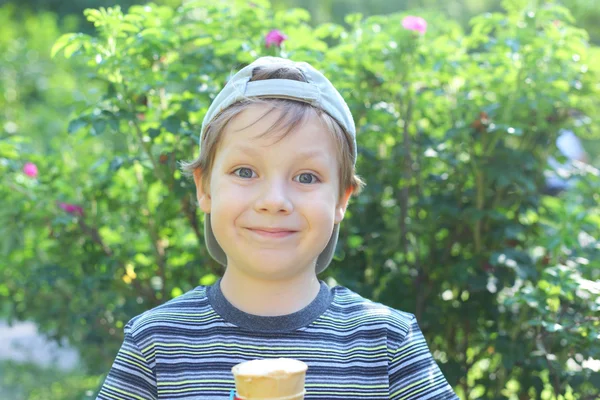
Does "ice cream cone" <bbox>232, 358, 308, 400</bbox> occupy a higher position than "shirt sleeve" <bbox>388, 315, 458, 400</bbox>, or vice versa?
"ice cream cone" <bbox>232, 358, 308, 400</bbox>

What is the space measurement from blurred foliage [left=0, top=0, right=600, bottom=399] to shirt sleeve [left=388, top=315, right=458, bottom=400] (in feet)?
3.03

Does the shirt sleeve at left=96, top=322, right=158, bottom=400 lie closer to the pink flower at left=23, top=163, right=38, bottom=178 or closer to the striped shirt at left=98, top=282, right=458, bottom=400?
the striped shirt at left=98, top=282, right=458, bottom=400

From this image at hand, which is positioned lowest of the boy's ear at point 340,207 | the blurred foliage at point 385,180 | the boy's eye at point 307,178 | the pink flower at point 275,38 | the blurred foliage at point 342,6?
the blurred foliage at point 342,6

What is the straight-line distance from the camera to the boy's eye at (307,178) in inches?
64.9

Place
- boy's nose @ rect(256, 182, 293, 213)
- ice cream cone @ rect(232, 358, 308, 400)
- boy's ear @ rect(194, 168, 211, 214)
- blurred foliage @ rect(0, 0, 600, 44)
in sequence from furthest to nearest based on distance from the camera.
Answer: blurred foliage @ rect(0, 0, 600, 44), boy's ear @ rect(194, 168, 211, 214), boy's nose @ rect(256, 182, 293, 213), ice cream cone @ rect(232, 358, 308, 400)

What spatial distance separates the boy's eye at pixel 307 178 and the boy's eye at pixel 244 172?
0.33ft

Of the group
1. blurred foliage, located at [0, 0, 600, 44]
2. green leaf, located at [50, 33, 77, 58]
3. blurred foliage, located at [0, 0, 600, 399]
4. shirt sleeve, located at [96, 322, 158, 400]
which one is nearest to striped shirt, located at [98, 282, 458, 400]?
shirt sleeve, located at [96, 322, 158, 400]

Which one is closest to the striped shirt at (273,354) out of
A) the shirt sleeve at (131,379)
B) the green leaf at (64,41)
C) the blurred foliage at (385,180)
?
the shirt sleeve at (131,379)

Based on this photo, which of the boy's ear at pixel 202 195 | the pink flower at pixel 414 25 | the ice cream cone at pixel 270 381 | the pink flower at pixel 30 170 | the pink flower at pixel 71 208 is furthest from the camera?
the pink flower at pixel 30 170

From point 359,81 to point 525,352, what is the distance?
1.10m

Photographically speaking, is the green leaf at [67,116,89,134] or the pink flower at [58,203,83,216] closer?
the green leaf at [67,116,89,134]

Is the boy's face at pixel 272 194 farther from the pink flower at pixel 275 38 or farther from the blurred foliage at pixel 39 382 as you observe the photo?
the blurred foliage at pixel 39 382

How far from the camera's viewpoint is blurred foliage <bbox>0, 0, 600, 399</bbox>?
2.63 metres

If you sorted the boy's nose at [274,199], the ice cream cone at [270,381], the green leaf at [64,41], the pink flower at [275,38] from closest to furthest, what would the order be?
the ice cream cone at [270,381] < the boy's nose at [274,199] < the green leaf at [64,41] < the pink flower at [275,38]
